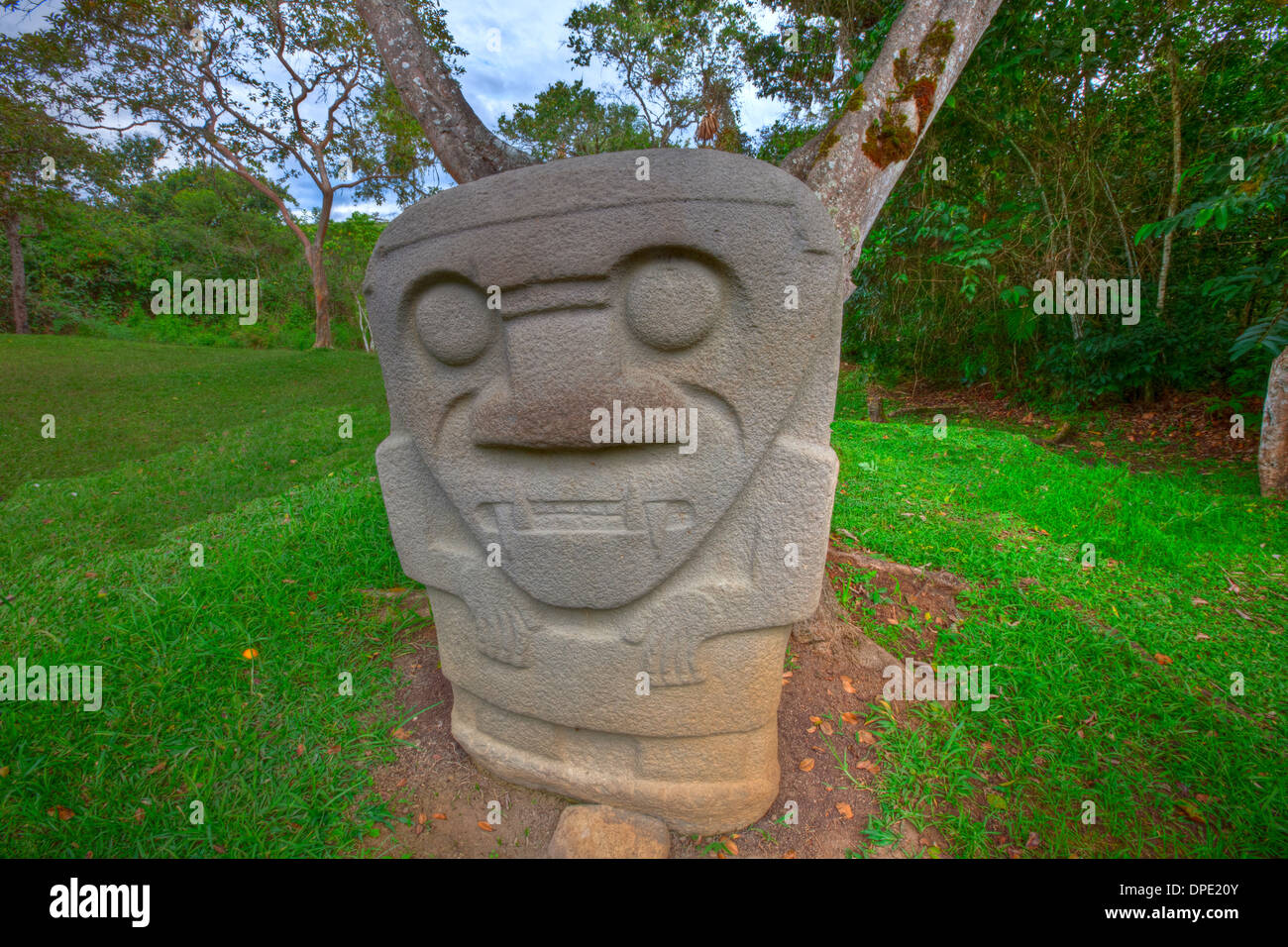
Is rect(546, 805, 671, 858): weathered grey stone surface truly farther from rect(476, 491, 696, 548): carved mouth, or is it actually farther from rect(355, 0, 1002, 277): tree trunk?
rect(355, 0, 1002, 277): tree trunk

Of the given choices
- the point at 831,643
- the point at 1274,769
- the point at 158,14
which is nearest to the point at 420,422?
the point at 831,643

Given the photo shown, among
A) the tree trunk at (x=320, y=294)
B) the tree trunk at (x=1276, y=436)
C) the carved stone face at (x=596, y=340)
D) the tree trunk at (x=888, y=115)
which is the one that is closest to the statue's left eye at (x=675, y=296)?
the carved stone face at (x=596, y=340)

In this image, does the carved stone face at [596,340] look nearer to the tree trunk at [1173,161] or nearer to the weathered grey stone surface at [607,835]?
the weathered grey stone surface at [607,835]

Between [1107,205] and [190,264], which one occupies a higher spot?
[190,264]

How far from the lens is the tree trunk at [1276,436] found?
13.5ft

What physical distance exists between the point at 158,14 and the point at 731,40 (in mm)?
8069

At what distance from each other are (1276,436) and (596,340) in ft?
17.7

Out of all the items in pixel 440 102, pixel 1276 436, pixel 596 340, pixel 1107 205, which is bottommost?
pixel 1276 436

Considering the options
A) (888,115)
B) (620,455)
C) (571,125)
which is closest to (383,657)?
(620,455)

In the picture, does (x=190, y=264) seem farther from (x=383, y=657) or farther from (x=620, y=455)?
(x=620, y=455)

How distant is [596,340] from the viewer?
1.49 m

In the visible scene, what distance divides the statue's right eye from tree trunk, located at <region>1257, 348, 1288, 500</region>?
221 inches

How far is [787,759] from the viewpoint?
7.00 ft
